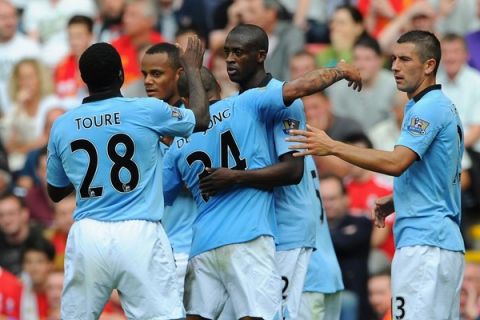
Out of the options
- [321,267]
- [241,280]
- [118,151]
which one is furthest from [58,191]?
[321,267]

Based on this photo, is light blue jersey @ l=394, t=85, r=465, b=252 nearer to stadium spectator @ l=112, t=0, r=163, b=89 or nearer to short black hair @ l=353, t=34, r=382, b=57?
short black hair @ l=353, t=34, r=382, b=57

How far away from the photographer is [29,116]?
19234 mm

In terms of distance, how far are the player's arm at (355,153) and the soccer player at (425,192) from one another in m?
0.01

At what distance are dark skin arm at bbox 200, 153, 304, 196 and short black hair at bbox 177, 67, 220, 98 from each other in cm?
100

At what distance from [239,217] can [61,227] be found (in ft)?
19.9

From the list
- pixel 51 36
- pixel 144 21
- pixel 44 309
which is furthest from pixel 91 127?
pixel 51 36

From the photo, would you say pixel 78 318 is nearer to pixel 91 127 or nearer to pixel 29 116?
pixel 91 127

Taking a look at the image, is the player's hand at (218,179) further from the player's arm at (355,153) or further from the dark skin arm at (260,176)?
Answer: the player's arm at (355,153)

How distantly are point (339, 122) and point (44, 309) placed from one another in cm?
390

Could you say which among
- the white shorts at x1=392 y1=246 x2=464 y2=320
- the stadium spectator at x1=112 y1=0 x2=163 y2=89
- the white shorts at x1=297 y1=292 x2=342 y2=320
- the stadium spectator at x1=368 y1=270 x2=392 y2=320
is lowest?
the stadium spectator at x1=368 y1=270 x2=392 y2=320

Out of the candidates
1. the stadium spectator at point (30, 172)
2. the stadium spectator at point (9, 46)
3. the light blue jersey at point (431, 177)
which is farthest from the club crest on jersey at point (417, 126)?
the stadium spectator at point (9, 46)

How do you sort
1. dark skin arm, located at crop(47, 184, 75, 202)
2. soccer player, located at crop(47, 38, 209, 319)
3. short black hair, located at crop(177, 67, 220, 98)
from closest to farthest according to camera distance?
1. soccer player, located at crop(47, 38, 209, 319)
2. dark skin arm, located at crop(47, 184, 75, 202)
3. short black hair, located at crop(177, 67, 220, 98)

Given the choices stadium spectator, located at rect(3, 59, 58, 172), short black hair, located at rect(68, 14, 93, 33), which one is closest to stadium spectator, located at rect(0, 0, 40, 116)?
stadium spectator, located at rect(3, 59, 58, 172)

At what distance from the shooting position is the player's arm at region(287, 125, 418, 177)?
10719 mm
